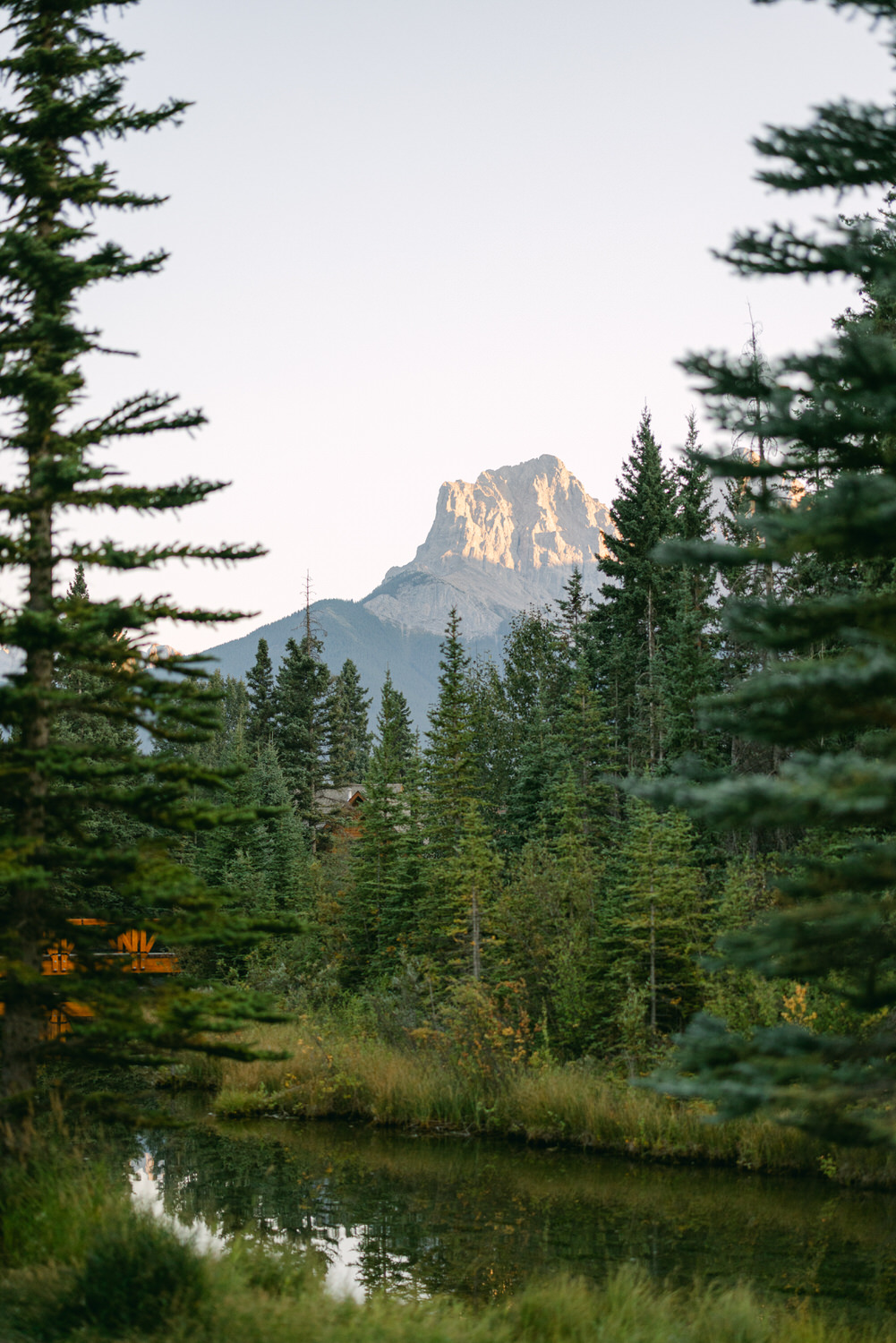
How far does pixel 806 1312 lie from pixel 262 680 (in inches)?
2669

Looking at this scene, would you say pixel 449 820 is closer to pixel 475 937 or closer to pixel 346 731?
pixel 475 937

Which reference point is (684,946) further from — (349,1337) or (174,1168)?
(349,1337)

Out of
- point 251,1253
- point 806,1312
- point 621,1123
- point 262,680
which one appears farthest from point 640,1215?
point 262,680

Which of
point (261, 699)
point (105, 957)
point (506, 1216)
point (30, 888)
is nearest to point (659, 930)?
point (506, 1216)

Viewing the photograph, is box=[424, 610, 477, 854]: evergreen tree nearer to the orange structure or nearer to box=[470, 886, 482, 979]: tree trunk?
box=[470, 886, 482, 979]: tree trunk

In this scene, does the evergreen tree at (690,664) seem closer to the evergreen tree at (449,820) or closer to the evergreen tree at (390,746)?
the evergreen tree at (449,820)

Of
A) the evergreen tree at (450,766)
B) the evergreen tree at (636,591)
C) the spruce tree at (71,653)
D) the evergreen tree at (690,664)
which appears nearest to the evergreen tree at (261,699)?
the evergreen tree at (636,591)

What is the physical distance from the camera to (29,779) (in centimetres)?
841

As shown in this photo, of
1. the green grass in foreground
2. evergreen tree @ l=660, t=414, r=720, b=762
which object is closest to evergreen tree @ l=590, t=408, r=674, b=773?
evergreen tree @ l=660, t=414, r=720, b=762

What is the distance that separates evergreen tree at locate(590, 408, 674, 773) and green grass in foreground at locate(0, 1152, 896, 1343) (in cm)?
3450

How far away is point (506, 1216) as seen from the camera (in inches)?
Result: 578

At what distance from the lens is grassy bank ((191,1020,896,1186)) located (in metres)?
16.8

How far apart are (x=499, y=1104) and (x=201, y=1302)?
1415cm

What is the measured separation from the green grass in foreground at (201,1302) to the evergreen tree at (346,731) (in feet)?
171
